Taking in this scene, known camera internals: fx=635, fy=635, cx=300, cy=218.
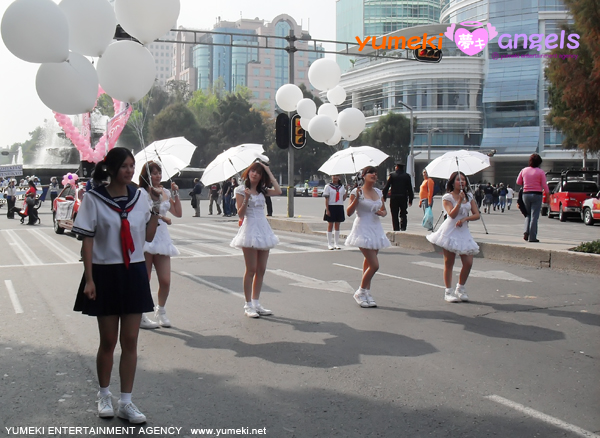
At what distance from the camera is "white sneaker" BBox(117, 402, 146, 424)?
14.1 ft

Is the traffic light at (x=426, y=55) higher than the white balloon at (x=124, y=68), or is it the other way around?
the traffic light at (x=426, y=55)

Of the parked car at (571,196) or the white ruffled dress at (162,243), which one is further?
the parked car at (571,196)

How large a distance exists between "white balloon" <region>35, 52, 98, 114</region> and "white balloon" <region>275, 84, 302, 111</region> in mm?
13325

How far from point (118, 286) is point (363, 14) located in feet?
373

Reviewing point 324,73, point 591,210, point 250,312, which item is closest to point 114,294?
point 250,312

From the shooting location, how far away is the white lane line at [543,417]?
4.14m

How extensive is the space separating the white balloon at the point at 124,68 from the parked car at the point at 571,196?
898 inches

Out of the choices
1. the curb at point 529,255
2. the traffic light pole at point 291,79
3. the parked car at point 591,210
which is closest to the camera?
the curb at point 529,255

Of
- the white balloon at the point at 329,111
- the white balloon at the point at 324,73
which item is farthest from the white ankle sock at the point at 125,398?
the white balloon at the point at 329,111

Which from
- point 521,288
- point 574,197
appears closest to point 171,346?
point 521,288

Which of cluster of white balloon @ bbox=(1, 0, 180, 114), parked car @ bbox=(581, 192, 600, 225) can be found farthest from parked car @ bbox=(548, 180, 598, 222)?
cluster of white balloon @ bbox=(1, 0, 180, 114)

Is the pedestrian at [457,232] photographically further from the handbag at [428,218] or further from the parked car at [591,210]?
the parked car at [591,210]

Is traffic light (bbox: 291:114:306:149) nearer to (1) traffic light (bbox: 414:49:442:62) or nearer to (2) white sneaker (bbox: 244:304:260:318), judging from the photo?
(1) traffic light (bbox: 414:49:442:62)

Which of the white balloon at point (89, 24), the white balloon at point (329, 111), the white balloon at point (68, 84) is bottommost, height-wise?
the white balloon at point (68, 84)
